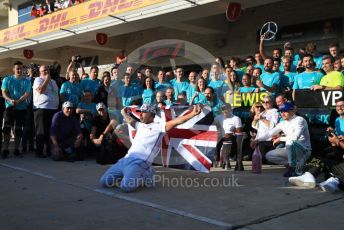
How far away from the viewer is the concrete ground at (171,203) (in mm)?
3918

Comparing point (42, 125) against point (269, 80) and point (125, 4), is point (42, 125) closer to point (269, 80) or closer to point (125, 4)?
point (269, 80)

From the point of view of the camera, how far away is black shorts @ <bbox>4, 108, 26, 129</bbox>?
28.0ft

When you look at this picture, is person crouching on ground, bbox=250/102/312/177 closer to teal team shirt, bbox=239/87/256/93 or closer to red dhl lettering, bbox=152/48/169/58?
teal team shirt, bbox=239/87/256/93

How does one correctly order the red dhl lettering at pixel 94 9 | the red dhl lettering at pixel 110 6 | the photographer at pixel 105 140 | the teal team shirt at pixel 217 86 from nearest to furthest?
1. the photographer at pixel 105 140
2. the teal team shirt at pixel 217 86
3. the red dhl lettering at pixel 110 6
4. the red dhl lettering at pixel 94 9

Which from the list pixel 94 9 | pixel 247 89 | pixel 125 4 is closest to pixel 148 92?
pixel 247 89

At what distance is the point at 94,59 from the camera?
22.3 metres

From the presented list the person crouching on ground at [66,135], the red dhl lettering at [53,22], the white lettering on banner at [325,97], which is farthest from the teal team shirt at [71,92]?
the red dhl lettering at [53,22]

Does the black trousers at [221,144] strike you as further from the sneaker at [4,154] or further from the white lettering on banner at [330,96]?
the sneaker at [4,154]

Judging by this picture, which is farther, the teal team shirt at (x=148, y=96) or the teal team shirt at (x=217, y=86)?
the teal team shirt at (x=148, y=96)

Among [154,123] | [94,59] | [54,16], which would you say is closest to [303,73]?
[154,123]

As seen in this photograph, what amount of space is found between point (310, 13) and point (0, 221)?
1151 centimetres

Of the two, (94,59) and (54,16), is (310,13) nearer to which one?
(54,16)

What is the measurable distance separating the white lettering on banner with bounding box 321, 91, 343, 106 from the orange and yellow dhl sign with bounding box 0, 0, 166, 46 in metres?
6.86

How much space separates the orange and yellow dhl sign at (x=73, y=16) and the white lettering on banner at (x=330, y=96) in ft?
22.5
